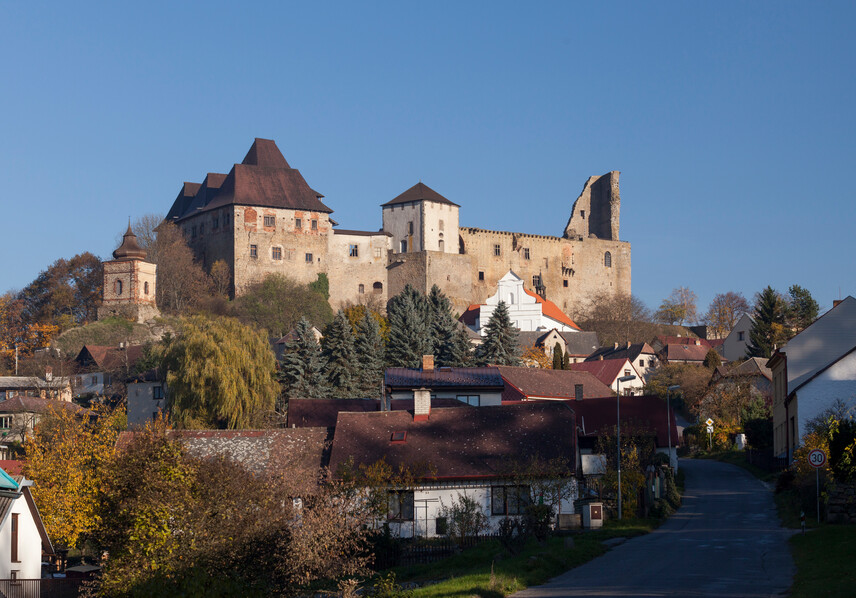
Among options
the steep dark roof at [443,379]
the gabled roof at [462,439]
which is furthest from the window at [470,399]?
the gabled roof at [462,439]

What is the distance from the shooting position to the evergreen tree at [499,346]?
71.2m

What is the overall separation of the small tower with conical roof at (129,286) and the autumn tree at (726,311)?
64.1 m

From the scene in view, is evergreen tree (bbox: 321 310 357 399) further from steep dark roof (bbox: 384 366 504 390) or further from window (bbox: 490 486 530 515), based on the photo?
window (bbox: 490 486 530 515)

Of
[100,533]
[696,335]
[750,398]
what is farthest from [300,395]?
[696,335]

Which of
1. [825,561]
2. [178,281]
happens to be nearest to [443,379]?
[825,561]

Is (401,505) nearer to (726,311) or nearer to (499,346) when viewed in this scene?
(499,346)

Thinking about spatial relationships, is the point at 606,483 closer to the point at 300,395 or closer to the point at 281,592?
the point at 281,592

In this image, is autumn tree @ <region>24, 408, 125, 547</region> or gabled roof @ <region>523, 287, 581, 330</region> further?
gabled roof @ <region>523, 287, 581, 330</region>

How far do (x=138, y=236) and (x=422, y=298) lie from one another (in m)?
32.0

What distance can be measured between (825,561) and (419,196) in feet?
286

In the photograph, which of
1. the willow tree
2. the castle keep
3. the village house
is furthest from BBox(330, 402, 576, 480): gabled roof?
the castle keep

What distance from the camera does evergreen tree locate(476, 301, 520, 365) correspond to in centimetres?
7125

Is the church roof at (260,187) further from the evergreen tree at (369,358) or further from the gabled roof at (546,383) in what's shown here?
the gabled roof at (546,383)

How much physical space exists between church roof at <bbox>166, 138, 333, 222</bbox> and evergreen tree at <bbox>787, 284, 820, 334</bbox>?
40210mm
